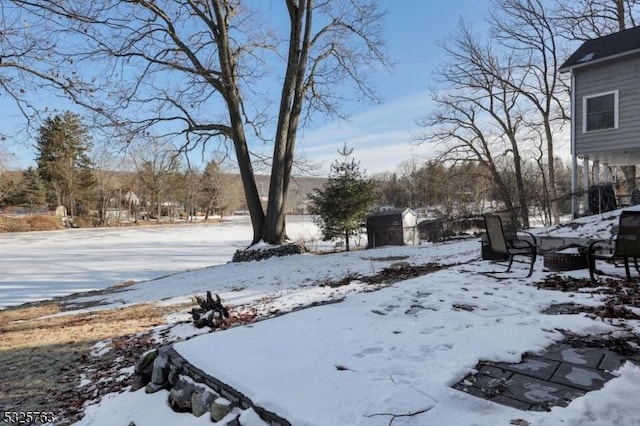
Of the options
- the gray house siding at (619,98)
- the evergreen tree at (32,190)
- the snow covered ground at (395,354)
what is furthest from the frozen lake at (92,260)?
the evergreen tree at (32,190)

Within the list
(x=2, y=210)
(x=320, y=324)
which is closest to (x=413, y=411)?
(x=320, y=324)

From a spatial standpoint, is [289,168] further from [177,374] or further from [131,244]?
[131,244]

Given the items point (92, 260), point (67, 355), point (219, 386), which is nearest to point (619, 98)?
point (219, 386)

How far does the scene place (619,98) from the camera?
11.1 meters

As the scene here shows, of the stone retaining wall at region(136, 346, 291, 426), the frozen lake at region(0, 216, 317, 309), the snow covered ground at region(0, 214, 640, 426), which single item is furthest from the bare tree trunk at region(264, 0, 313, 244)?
the stone retaining wall at region(136, 346, 291, 426)

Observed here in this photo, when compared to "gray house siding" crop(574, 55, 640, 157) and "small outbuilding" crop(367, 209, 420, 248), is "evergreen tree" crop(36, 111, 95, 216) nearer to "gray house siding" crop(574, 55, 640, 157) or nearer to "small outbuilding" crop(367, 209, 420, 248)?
"small outbuilding" crop(367, 209, 420, 248)

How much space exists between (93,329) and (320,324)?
429 centimetres

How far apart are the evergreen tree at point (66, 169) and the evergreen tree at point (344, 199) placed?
30523mm

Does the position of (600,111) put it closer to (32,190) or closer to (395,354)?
(395,354)

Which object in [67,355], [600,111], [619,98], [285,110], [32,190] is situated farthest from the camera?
[32,190]

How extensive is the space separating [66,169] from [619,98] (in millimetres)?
41129

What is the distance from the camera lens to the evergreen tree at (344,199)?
15633 millimetres

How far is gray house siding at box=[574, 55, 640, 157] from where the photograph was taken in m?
10.9

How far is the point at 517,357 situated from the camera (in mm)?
2535
